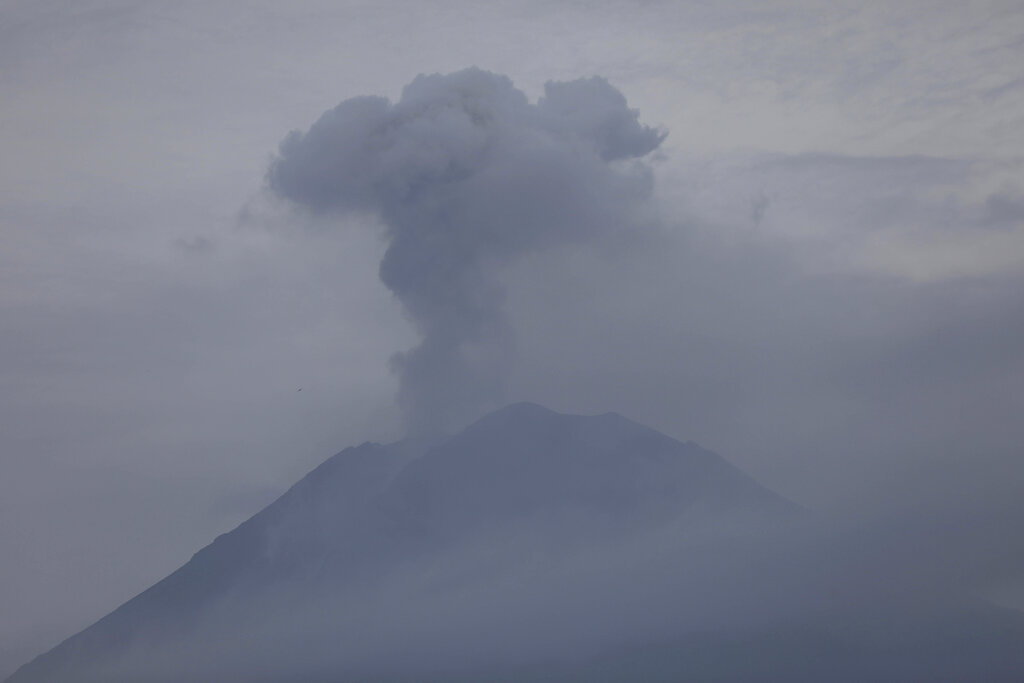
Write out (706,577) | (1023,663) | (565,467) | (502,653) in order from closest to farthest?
(1023,663)
(502,653)
(706,577)
(565,467)

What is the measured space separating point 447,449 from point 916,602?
61.8 metres

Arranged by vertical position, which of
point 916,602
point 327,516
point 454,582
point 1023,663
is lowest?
point 1023,663

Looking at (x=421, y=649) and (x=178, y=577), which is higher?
(x=178, y=577)

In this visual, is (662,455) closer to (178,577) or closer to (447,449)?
(447,449)

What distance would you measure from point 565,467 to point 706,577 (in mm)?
25397

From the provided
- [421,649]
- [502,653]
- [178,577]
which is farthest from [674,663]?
[178,577]

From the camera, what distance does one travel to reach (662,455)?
171m

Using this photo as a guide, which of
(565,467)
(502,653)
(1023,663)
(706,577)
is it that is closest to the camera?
(1023,663)

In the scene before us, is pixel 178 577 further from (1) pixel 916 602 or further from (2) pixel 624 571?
(1) pixel 916 602

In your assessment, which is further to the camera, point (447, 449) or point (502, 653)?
point (447, 449)

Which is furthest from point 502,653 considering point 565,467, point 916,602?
point 916,602

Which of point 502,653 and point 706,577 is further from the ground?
point 706,577

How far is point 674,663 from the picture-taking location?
131500 mm

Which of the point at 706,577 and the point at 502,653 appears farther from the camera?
the point at 706,577
